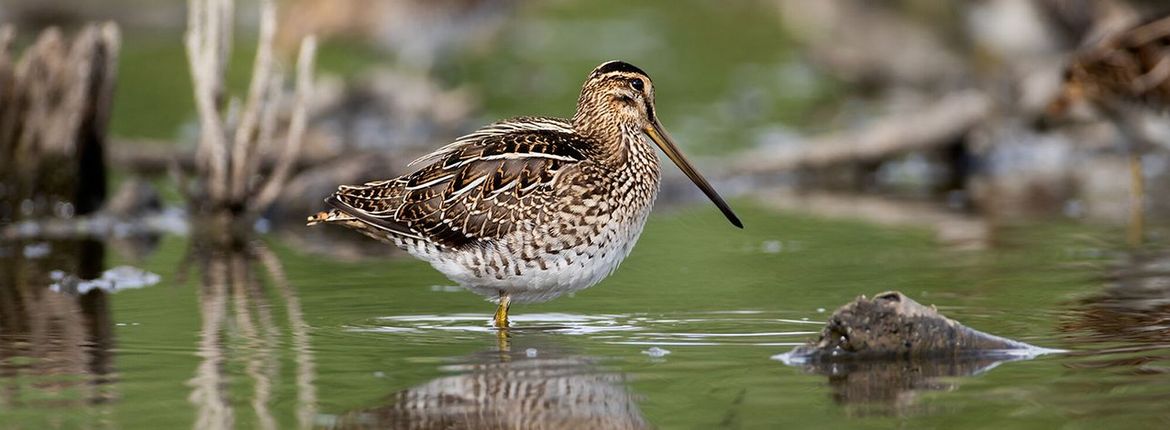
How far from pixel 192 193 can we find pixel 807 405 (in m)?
6.74

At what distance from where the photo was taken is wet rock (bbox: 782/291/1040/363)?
5.80 meters

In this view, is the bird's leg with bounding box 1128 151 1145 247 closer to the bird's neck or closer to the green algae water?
the green algae water

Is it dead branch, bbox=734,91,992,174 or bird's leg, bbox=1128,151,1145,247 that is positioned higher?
dead branch, bbox=734,91,992,174

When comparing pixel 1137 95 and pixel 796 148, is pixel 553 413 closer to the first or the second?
pixel 1137 95

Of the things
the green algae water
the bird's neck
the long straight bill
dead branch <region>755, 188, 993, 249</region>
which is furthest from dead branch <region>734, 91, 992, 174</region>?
the bird's neck

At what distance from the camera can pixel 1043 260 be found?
8.52 metres

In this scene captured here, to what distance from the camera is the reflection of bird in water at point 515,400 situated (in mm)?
4965

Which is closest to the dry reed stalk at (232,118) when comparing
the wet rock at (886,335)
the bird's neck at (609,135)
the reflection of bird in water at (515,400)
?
the bird's neck at (609,135)

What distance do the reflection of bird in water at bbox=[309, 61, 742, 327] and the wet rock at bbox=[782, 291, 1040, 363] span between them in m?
1.22

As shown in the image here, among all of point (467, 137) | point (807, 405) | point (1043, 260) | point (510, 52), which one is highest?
point (510, 52)

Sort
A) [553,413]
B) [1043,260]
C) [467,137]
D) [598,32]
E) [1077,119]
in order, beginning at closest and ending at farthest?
[553,413], [467,137], [1043,260], [1077,119], [598,32]

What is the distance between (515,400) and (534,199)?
1.55 meters

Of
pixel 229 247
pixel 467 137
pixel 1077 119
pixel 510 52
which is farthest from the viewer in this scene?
pixel 510 52

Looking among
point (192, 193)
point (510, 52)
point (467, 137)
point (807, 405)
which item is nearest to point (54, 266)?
point (192, 193)
